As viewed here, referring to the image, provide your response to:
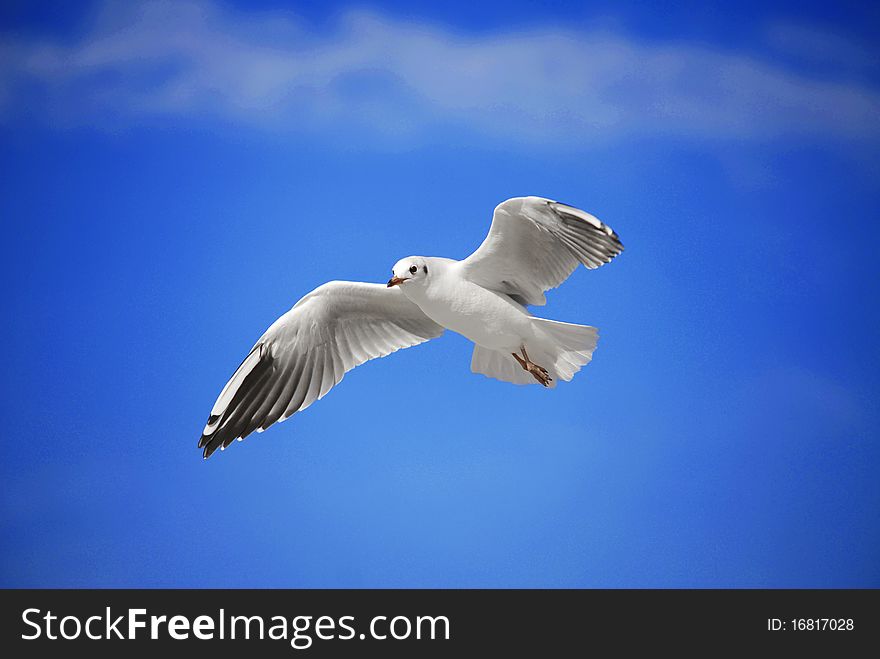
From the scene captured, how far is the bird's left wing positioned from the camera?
3.00 metres

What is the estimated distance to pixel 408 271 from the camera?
306cm

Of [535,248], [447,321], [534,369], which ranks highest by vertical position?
[535,248]

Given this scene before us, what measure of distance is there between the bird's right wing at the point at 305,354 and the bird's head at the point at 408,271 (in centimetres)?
39

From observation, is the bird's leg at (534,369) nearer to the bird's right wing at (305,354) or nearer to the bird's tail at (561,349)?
the bird's tail at (561,349)

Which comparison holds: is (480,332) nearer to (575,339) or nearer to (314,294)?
(575,339)

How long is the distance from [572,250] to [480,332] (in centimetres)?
43

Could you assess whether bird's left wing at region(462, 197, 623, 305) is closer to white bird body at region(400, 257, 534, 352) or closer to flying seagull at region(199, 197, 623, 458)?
A: flying seagull at region(199, 197, 623, 458)

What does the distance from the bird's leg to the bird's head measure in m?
0.45

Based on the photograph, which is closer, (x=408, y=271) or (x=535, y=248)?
(x=408, y=271)

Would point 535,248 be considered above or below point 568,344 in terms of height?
above

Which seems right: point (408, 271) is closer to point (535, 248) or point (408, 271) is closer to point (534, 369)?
point (535, 248)

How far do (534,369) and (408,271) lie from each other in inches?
22.4

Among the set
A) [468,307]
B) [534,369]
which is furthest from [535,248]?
[534,369]
